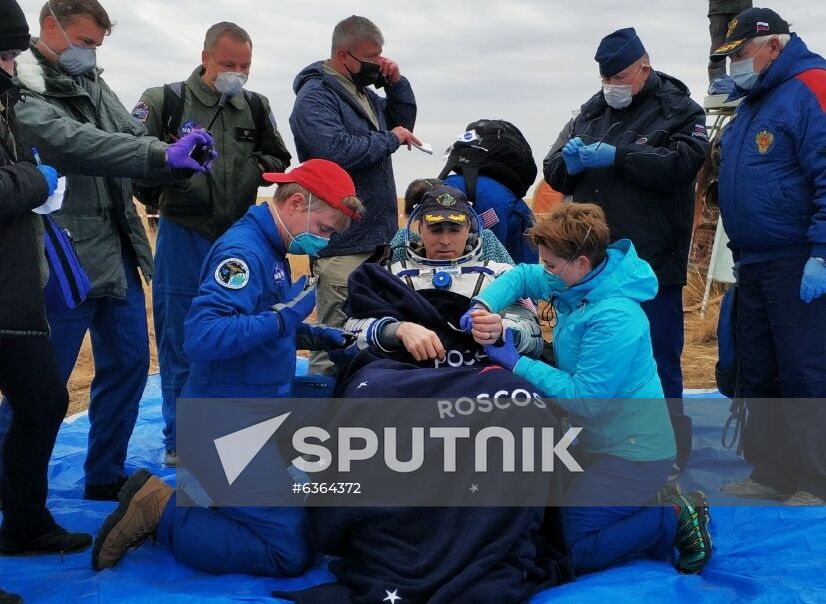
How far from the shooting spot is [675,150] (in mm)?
3840

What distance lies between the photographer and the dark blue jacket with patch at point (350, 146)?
13.6ft

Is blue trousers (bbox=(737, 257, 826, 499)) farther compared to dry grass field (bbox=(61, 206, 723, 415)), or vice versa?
dry grass field (bbox=(61, 206, 723, 415))

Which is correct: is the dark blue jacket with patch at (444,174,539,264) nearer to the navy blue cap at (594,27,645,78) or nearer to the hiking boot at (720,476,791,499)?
the navy blue cap at (594,27,645,78)

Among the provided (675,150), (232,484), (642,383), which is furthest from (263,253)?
(675,150)

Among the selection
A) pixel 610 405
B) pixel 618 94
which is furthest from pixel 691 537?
pixel 618 94

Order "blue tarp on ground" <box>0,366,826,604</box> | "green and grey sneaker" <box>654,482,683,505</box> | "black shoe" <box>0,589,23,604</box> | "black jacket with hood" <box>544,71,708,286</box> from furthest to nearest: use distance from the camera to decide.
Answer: "black jacket with hood" <box>544,71,708,286</box>
"green and grey sneaker" <box>654,482,683,505</box>
"blue tarp on ground" <box>0,366,826,604</box>
"black shoe" <box>0,589,23,604</box>

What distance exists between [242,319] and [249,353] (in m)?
Result: 0.22

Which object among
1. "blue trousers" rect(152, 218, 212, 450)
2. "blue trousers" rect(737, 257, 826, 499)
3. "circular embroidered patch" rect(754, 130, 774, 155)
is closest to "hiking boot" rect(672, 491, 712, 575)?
"blue trousers" rect(737, 257, 826, 499)

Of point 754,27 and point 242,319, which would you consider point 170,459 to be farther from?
point 754,27

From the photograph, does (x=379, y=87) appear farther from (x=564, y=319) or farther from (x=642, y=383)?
(x=642, y=383)

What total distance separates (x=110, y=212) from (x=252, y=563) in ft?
5.34

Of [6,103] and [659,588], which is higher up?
[6,103]

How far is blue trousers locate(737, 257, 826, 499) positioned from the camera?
3477mm

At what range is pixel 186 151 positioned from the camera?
3303mm
